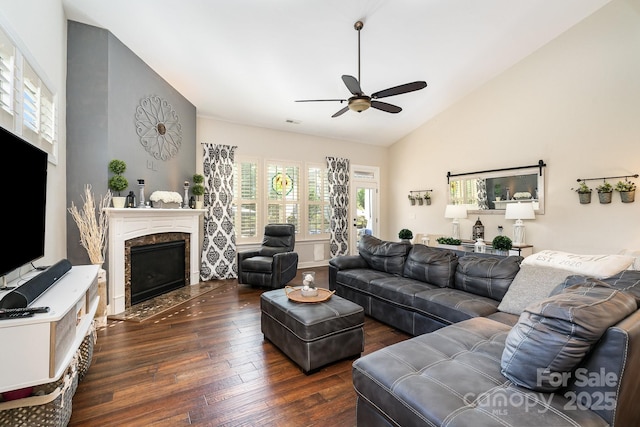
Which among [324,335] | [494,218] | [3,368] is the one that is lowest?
[324,335]

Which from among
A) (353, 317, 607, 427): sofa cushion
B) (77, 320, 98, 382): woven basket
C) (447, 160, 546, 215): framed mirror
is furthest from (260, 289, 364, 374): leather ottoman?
(447, 160, 546, 215): framed mirror

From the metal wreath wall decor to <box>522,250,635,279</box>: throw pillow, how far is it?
4.97m

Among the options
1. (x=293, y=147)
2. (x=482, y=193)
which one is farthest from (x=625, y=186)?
(x=293, y=147)

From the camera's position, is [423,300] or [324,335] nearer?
[324,335]

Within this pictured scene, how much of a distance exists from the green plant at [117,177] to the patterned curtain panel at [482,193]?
592cm

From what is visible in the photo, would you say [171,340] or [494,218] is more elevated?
[494,218]

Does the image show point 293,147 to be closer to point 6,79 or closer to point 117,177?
point 117,177

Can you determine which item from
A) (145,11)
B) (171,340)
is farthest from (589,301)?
(145,11)

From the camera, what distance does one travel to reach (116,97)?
3.67 m

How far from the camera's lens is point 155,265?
13.8ft

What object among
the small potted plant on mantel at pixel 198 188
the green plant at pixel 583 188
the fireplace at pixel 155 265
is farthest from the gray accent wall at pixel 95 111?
the green plant at pixel 583 188

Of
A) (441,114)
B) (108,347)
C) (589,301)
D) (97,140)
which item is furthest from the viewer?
(441,114)

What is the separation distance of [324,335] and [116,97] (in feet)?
12.6

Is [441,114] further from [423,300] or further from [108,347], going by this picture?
[108,347]
